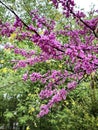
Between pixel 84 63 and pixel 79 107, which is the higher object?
pixel 84 63

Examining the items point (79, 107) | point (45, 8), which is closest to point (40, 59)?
point (79, 107)

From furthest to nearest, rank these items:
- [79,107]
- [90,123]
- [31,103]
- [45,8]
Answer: [45,8]
[31,103]
[79,107]
[90,123]

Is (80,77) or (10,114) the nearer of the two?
(80,77)

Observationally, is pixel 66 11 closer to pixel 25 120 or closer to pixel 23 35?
pixel 23 35

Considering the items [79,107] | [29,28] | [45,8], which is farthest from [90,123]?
[45,8]

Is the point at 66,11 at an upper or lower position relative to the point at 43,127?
upper

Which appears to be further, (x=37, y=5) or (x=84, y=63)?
(x=37, y=5)

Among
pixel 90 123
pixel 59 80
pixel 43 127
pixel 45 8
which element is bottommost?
pixel 43 127

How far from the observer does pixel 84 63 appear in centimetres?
304

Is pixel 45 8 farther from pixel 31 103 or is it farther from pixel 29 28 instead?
pixel 29 28

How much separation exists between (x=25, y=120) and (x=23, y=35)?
12169mm

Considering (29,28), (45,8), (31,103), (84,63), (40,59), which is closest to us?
(29,28)

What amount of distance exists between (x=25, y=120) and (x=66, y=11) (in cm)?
1227

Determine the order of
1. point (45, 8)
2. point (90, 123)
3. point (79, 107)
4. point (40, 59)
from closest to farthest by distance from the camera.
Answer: point (40, 59)
point (90, 123)
point (79, 107)
point (45, 8)
